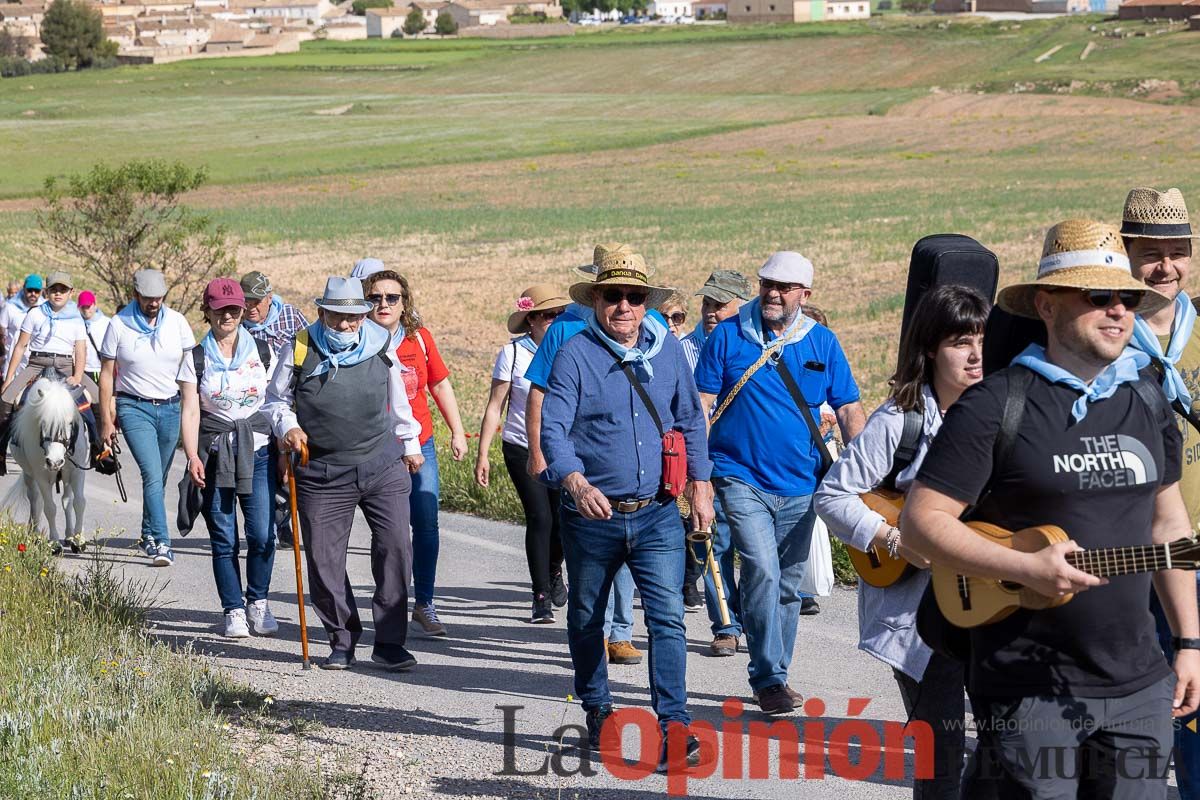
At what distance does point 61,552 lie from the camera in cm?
1078

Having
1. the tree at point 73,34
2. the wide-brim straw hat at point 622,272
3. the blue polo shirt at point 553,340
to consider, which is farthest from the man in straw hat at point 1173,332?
the tree at point 73,34

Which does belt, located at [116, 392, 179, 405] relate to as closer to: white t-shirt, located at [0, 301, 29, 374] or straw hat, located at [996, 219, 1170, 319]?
white t-shirt, located at [0, 301, 29, 374]

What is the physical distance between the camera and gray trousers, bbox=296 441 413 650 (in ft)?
26.1

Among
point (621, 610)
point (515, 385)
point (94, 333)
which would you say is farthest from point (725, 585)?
point (94, 333)

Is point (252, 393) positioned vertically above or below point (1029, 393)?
below

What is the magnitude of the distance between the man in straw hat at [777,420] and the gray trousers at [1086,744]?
3094mm

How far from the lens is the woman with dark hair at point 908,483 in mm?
4988

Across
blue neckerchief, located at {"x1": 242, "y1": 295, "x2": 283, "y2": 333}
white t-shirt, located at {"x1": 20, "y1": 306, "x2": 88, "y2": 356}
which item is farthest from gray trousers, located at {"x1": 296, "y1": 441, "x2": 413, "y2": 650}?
white t-shirt, located at {"x1": 20, "y1": 306, "x2": 88, "y2": 356}

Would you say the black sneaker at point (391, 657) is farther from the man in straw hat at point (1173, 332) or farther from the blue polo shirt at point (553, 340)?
the man in straw hat at point (1173, 332)

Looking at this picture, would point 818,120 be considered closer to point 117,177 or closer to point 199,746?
point 117,177

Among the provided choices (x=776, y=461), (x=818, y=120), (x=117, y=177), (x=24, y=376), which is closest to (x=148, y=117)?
(x=818, y=120)

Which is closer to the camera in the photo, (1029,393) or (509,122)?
(1029,393)

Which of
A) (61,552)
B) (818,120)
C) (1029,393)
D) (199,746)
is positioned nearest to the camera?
(1029,393)

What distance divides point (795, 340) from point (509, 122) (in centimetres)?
8632
